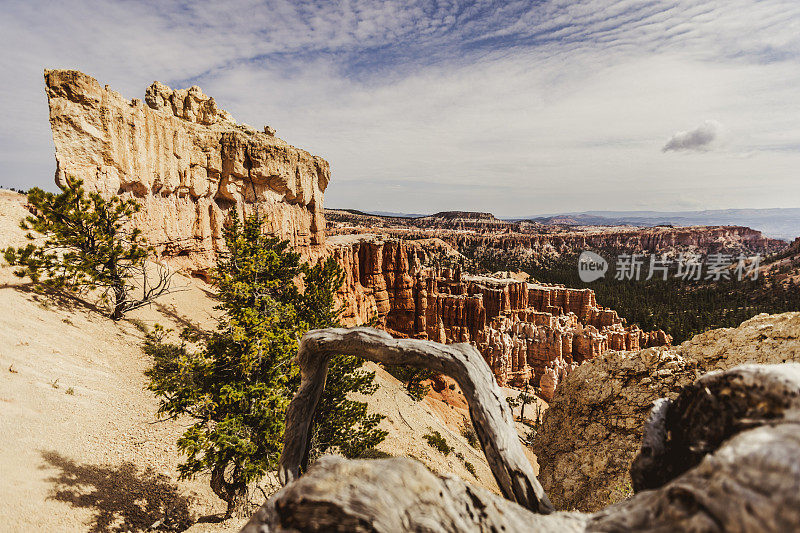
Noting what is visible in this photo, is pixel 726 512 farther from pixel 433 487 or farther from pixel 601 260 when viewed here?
pixel 601 260

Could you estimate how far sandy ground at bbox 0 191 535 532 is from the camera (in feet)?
20.0

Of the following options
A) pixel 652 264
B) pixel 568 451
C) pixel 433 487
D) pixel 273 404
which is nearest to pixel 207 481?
pixel 273 404

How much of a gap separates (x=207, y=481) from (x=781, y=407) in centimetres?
1121

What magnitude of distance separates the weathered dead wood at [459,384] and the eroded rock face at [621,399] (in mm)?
3266

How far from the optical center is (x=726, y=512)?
132 centimetres

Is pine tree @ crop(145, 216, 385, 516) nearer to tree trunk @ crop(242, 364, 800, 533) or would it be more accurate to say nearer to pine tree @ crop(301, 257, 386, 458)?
pine tree @ crop(301, 257, 386, 458)

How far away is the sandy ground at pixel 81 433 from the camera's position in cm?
611

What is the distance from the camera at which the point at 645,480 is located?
8.13ft

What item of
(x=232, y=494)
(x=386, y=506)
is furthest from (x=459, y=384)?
(x=232, y=494)

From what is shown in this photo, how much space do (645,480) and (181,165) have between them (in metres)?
31.8

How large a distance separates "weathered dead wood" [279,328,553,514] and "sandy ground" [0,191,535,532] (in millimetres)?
4740

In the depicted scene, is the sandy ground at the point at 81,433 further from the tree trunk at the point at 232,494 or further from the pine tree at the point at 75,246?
the pine tree at the point at 75,246

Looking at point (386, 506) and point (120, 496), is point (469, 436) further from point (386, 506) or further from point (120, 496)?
point (386, 506)

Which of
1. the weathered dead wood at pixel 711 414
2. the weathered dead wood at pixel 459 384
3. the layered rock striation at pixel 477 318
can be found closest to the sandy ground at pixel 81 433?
the weathered dead wood at pixel 459 384
